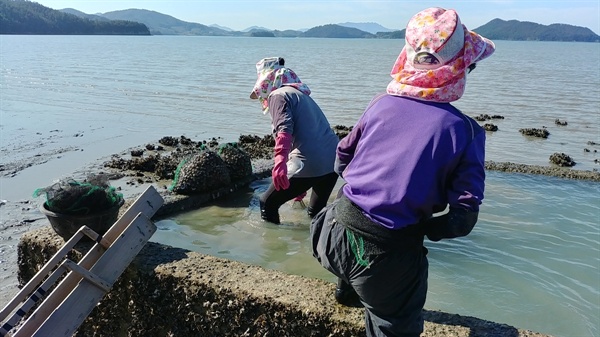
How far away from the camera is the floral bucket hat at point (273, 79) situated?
4777 millimetres

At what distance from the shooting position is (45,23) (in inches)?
5379

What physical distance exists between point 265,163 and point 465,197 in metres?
6.04

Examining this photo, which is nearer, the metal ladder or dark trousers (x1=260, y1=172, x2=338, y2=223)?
the metal ladder

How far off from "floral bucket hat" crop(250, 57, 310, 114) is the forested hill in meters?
141

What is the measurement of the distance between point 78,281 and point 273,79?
260 centimetres

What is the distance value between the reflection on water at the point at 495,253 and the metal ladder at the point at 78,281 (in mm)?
1707

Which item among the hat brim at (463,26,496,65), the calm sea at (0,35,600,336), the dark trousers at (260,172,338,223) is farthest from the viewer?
the dark trousers at (260,172,338,223)

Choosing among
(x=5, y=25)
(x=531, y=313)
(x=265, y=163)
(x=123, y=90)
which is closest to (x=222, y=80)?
(x=123, y=90)

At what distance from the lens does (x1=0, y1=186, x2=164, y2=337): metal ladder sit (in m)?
2.55

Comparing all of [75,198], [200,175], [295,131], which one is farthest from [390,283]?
[200,175]

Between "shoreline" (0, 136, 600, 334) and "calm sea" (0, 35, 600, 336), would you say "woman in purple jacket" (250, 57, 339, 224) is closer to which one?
"calm sea" (0, 35, 600, 336)

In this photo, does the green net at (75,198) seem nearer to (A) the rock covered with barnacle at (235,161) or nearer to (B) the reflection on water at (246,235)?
(B) the reflection on water at (246,235)

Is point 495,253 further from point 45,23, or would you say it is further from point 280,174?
point 45,23

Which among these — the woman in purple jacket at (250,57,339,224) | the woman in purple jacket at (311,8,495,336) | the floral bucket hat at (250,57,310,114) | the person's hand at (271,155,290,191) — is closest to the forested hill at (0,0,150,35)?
the floral bucket hat at (250,57,310,114)
